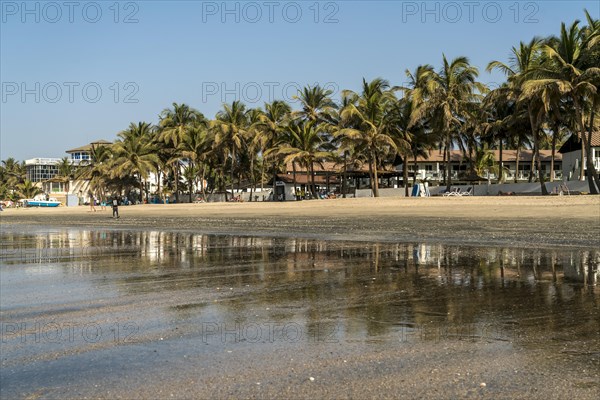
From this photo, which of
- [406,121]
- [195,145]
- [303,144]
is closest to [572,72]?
[406,121]

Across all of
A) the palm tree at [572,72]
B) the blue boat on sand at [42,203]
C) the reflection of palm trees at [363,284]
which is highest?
the palm tree at [572,72]

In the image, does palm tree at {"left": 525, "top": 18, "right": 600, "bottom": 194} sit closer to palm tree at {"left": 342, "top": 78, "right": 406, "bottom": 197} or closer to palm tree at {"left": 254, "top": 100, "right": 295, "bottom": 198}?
palm tree at {"left": 342, "top": 78, "right": 406, "bottom": 197}

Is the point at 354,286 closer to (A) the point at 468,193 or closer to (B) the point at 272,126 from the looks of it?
(A) the point at 468,193

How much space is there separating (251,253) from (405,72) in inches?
1604

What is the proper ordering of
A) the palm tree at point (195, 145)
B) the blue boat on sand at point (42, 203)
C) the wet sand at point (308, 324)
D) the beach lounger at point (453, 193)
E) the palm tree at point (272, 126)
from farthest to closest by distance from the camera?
the blue boat on sand at point (42, 203), the palm tree at point (195, 145), the palm tree at point (272, 126), the beach lounger at point (453, 193), the wet sand at point (308, 324)

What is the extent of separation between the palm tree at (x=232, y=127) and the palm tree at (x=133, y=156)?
9935mm

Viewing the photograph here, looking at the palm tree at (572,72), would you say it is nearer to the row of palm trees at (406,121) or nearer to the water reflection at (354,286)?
the row of palm trees at (406,121)

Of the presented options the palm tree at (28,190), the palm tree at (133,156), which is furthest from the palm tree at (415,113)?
the palm tree at (28,190)

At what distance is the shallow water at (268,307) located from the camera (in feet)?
14.5

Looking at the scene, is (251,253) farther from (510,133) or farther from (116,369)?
(510,133)

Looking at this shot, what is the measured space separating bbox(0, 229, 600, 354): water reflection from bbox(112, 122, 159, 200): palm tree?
5361 cm

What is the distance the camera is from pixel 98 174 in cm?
7562

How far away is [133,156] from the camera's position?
66.2 metres

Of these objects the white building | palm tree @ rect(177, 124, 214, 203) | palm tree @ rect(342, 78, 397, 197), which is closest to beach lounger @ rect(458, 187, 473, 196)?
palm tree @ rect(342, 78, 397, 197)
